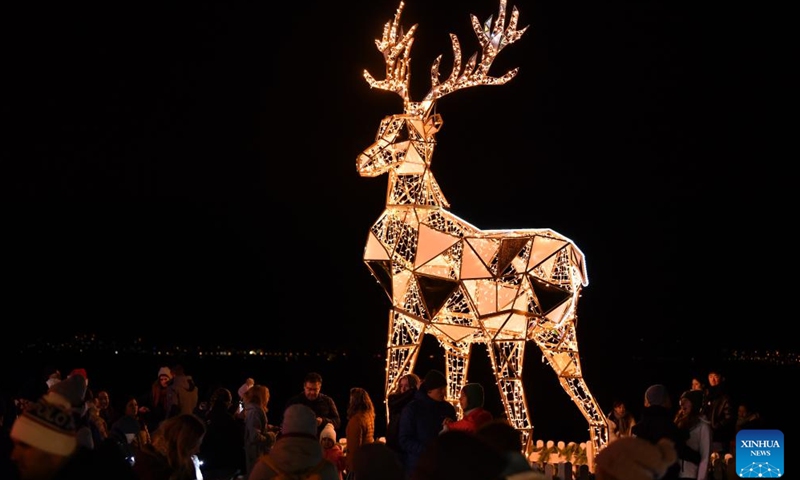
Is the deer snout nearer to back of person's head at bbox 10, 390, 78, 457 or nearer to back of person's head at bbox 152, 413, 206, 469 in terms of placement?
back of person's head at bbox 152, 413, 206, 469

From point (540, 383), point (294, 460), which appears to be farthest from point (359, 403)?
point (540, 383)

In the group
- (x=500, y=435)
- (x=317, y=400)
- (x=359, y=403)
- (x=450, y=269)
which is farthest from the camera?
(x=450, y=269)

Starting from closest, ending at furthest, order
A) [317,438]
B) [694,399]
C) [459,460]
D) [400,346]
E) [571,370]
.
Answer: [459,460], [317,438], [694,399], [400,346], [571,370]

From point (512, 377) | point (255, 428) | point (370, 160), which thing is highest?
point (370, 160)

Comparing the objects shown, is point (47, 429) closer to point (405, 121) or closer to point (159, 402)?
point (405, 121)

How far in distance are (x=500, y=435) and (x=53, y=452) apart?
2.12 metres

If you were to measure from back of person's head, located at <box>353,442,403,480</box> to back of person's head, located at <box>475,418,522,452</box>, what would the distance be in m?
0.49

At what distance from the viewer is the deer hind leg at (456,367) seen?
43.5ft

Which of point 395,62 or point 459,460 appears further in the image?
point 395,62

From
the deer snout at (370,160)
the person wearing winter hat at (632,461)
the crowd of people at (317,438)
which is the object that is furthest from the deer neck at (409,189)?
the person wearing winter hat at (632,461)

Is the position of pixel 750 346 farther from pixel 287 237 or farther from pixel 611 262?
pixel 287 237

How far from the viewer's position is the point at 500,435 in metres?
5.50

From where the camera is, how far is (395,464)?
5191mm

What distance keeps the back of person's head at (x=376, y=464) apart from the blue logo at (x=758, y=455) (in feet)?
→ 18.1
